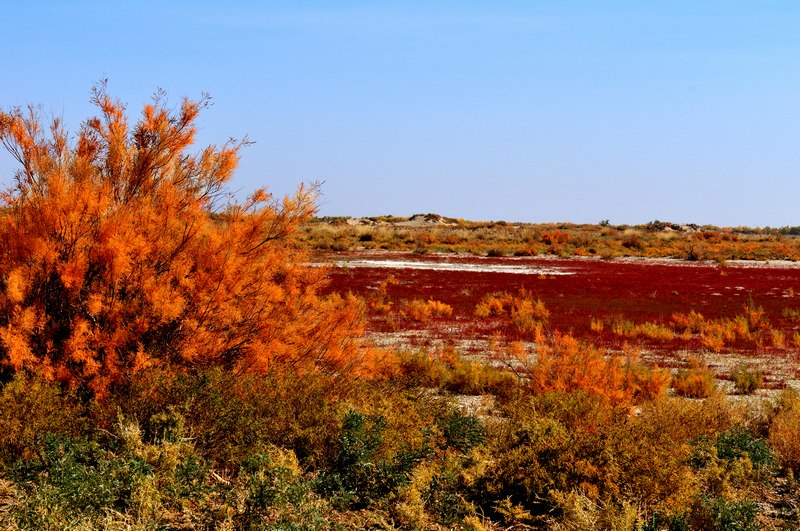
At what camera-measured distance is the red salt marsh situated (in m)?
19.8

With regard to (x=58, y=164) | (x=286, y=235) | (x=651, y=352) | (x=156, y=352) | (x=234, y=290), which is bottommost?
(x=651, y=352)

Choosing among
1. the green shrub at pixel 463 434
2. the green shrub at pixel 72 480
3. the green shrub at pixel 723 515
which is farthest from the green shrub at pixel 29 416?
the green shrub at pixel 723 515

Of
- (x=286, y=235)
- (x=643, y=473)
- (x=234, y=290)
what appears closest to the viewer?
(x=643, y=473)

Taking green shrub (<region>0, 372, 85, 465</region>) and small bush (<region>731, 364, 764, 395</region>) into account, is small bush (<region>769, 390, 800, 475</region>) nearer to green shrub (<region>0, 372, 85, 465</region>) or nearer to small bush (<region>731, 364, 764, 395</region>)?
small bush (<region>731, 364, 764, 395</region>)

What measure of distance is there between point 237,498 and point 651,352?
12878 millimetres

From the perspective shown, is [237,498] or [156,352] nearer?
[237,498]

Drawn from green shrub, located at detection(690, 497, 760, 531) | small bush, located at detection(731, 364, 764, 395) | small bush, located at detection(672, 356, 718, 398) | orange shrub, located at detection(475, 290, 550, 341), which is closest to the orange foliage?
small bush, located at detection(672, 356, 718, 398)

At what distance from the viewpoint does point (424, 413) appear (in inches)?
330

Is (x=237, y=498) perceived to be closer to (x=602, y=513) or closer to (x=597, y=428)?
(x=602, y=513)

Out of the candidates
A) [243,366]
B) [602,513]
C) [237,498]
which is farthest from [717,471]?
[243,366]

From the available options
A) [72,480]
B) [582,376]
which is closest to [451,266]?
[582,376]

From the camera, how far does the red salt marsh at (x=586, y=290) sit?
778 inches

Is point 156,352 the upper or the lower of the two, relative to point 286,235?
lower

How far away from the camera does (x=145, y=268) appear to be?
324 inches
